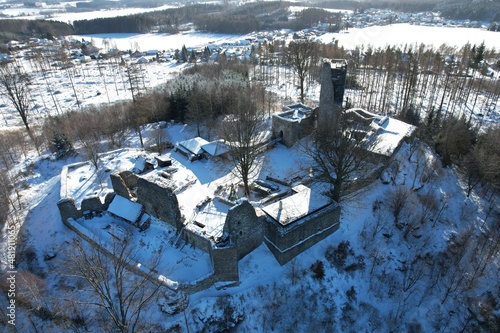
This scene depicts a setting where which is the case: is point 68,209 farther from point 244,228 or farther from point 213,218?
point 244,228

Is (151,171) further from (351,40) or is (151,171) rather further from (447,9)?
(447,9)

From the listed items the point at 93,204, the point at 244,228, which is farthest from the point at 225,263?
the point at 93,204

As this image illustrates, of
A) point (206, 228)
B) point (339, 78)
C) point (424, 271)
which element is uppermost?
point (339, 78)

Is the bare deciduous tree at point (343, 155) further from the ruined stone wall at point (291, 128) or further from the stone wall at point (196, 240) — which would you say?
the stone wall at point (196, 240)

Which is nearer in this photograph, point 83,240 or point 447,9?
point 83,240

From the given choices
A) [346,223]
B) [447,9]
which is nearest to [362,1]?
[447,9]

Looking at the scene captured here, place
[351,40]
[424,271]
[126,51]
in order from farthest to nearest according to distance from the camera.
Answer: [351,40], [126,51], [424,271]

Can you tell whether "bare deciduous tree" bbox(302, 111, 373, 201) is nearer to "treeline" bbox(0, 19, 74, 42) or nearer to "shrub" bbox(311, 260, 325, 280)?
"shrub" bbox(311, 260, 325, 280)

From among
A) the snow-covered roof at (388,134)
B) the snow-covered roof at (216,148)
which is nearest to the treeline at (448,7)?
the snow-covered roof at (388,134)
